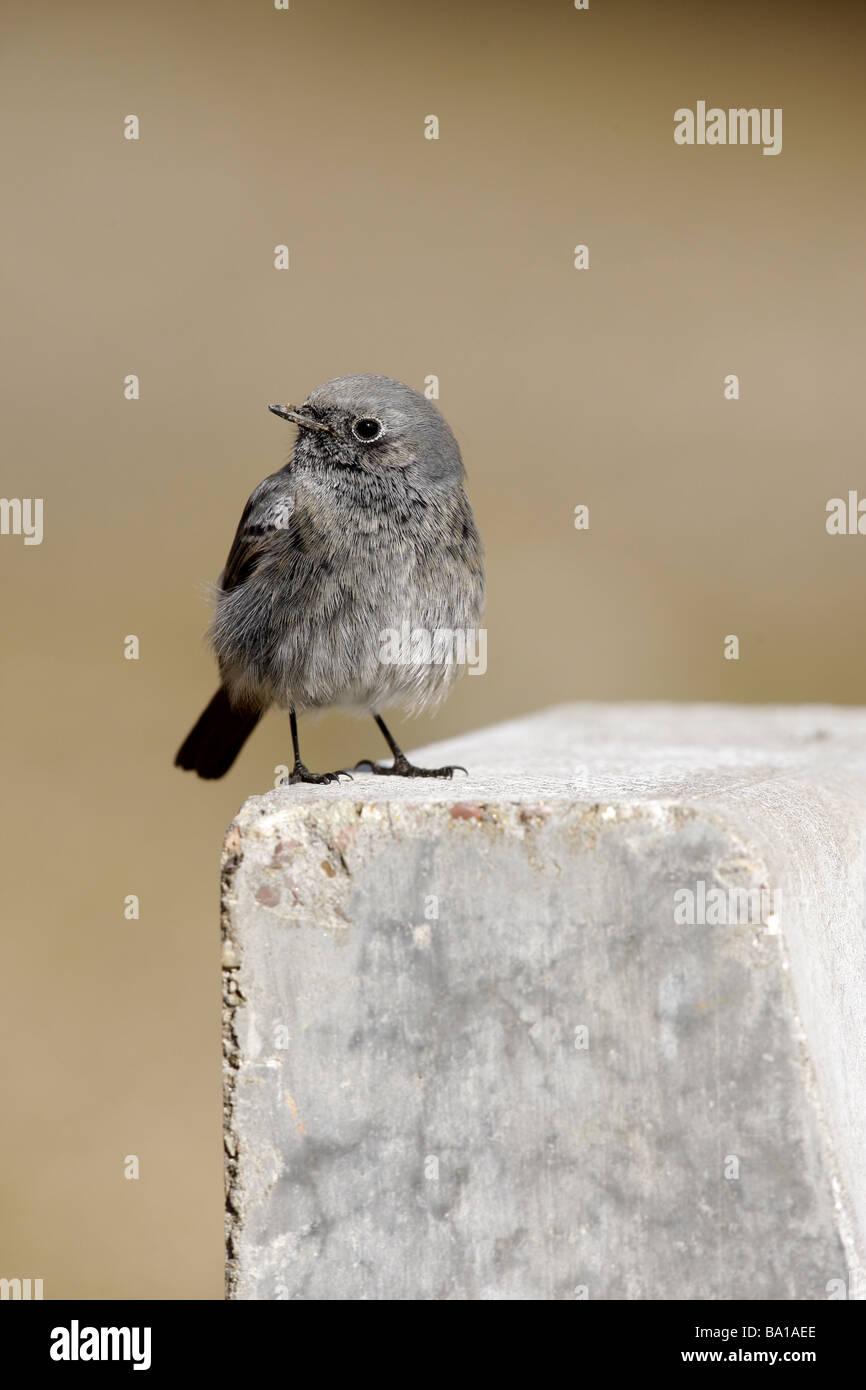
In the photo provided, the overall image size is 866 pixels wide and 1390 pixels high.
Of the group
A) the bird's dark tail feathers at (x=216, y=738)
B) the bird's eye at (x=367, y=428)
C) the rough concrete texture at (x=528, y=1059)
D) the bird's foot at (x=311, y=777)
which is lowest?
the rough concrete texture at (x=528, y=1059)

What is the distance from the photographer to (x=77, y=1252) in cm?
554

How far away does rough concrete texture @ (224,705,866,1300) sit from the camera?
2445 mm

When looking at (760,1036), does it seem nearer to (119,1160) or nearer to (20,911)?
(119,1160)

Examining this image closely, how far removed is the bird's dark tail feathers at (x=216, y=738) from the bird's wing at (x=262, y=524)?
1.45ft

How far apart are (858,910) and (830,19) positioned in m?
12.1

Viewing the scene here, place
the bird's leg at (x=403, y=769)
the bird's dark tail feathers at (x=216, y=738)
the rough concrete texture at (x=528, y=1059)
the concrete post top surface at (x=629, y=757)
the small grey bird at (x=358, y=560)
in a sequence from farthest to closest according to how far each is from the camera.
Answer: the bird's dark tail feathers at (x=216, y=738)
the small grey bird at (x=358, y=560)
the bird's leg at (x=403, y=769)
the concrete post top surface at (x=629, y=757)
the rough concrete texture at (x=528, y=1059)

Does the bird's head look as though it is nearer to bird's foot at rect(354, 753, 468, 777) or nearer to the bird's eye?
the bird's eye

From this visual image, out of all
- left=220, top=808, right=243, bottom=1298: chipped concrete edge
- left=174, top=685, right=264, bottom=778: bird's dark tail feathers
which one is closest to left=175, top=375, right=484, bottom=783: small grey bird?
left=174, top=685, right=264, bottom=778: bird's dark tail feathers

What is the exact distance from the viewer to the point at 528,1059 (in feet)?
8.35

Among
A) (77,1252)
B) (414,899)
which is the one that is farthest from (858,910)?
(77,1252)

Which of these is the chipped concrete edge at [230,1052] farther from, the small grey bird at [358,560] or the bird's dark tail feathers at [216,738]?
the bird's dark tail feathers at [216,738]

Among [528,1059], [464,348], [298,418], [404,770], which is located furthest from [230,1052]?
[464,348]

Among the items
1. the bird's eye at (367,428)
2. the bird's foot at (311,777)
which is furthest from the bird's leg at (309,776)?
the bird's eye at (367,428)

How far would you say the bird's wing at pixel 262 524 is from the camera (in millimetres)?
3906
